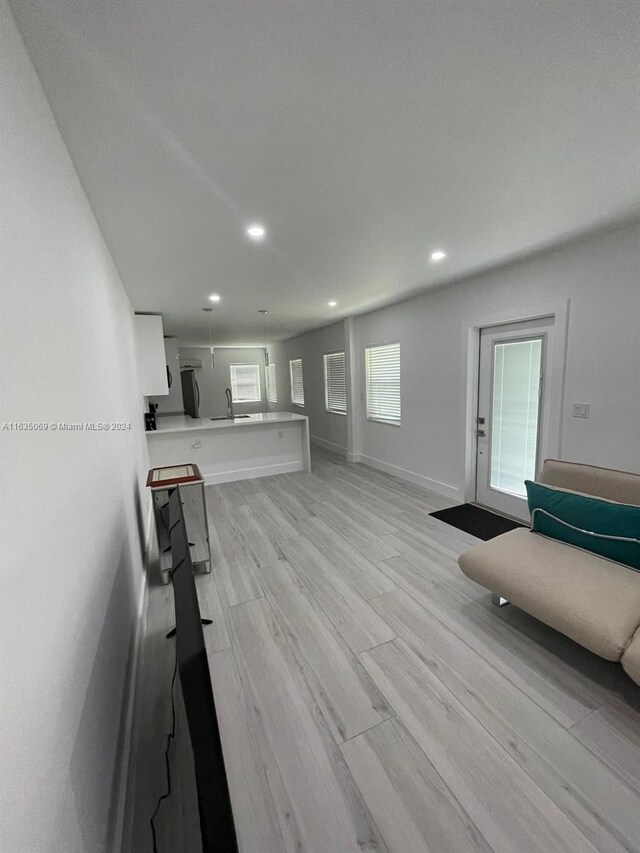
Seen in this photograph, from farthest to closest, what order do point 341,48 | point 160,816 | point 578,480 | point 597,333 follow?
Answer: point 597,333 < point 578,480 < point 160,816 < point 341,48

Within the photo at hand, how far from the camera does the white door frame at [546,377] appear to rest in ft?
9.60

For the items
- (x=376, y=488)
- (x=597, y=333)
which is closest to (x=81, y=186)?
(x=597, y=333)

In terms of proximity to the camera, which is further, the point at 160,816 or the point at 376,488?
the point at 376,488

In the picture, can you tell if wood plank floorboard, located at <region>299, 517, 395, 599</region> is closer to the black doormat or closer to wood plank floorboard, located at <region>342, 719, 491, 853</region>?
wood plank floorboard, located at <region>342, 719, 491, 853</region>

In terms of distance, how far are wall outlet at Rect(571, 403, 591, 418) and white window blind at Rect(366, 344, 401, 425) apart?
7.78 feet

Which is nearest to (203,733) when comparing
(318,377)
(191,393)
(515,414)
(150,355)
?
(515,414)

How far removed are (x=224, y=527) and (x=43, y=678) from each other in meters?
2.87

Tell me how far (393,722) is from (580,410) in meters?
2.72

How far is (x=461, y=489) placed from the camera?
403cm

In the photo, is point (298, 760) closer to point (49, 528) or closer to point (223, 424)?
point (49, 528)

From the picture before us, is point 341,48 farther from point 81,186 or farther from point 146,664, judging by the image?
point 146,664

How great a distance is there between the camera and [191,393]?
24.7 ft

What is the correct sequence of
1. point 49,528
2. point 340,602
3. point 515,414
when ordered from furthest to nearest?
point 515,414 → point 340,602 → point 49,528

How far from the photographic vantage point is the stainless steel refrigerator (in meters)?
7.04
